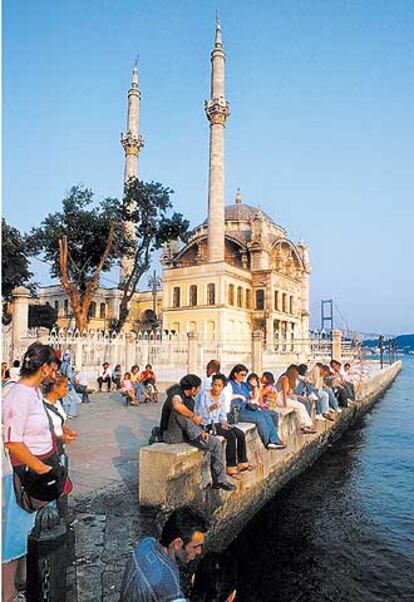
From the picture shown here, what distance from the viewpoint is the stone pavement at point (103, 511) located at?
3.16 m

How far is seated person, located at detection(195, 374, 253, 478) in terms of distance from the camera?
5.37 m

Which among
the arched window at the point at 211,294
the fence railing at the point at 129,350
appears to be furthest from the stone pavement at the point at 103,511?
the arched window at the point at 211,294

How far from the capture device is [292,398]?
859 centimetres

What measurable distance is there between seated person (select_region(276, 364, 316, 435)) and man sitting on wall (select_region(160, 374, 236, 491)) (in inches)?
131

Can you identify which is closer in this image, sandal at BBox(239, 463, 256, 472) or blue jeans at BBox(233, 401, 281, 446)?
sandal at BBox(239, 463, 256, 472)

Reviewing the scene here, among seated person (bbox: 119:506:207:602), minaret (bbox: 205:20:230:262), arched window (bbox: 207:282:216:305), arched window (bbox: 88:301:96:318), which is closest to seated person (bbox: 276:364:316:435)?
seated person (bbox: 119:506:207:602)

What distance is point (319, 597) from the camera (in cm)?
439

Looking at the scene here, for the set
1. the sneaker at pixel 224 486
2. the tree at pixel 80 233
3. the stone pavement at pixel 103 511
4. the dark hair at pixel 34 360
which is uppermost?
the tree at pixel 80 233

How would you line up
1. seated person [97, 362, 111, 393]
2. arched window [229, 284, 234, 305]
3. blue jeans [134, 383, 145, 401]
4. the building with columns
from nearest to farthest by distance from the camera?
blue jeans [134, 383, 145, 401], seated person [97, 362, 111, 393], the building with columns, arched window [229, 284, 234, 305]

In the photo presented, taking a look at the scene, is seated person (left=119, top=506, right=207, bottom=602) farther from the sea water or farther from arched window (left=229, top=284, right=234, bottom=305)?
arched window (left=229, top=284, right=234, bottom=305)

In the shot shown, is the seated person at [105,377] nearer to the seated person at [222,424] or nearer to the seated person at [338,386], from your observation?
the seated person at [338,386]

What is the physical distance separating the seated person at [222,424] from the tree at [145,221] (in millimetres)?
24159

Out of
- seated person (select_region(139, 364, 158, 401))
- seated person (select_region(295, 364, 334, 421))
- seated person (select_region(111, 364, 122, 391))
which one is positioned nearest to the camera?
seated person (select_region(295, 364, 334, 421))

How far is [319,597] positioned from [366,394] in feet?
47.7
